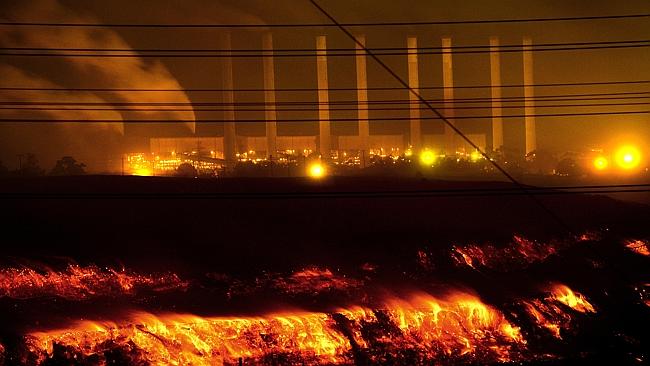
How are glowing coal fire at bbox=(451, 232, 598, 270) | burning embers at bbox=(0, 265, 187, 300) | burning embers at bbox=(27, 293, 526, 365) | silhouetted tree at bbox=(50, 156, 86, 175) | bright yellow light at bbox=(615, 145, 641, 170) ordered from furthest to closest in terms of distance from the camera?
bright yellow light at bbox=(615, 145, 641, 170) < silhouetted tree at bbox=(50, 156, 86, 175) < glowing coal fire at bbox=(451, 232, 598, 270) < burning embers at bbox=(0, 265, 187, 300) < burning embers at bbox=(27, 293, 526, 365)

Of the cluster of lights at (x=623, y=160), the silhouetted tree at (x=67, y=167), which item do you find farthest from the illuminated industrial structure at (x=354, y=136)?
the silhouetted tree at (x=67, y=167)

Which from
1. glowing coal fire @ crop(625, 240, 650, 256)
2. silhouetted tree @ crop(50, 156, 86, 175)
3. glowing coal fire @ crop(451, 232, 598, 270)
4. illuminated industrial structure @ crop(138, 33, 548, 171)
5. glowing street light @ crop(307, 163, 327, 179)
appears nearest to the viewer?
glowing coal fire @ crop(451, 232, 598, 270)

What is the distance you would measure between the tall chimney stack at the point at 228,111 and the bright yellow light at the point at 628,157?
32994mm

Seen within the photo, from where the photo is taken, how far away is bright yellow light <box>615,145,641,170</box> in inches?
2496

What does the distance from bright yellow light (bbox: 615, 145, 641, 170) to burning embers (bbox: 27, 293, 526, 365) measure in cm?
4056

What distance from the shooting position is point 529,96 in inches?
2537

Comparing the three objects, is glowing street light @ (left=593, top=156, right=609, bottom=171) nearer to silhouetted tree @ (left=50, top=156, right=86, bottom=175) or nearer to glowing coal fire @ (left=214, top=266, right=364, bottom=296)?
glowing coal fire @ (left=214, top=266, right=364, bottom=296)

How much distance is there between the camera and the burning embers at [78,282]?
26.8 meters

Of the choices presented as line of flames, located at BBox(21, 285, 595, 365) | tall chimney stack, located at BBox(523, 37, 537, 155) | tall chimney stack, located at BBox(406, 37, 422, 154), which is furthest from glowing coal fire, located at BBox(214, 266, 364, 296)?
tall chimney stack, located at BBox(523, 37, 537, 155)

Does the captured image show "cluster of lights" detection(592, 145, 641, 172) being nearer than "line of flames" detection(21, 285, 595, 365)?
No

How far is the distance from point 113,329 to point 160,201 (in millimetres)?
9528

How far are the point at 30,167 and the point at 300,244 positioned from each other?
28627mm

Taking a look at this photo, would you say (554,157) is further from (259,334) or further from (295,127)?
(259,334)

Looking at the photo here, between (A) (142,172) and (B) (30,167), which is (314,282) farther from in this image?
(A) (142,172)
